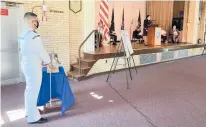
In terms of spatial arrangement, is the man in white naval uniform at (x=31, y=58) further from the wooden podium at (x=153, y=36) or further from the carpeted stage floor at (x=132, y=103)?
the wooden podium at (x=153, y=36)

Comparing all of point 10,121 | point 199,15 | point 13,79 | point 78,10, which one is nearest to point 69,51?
point 78,10

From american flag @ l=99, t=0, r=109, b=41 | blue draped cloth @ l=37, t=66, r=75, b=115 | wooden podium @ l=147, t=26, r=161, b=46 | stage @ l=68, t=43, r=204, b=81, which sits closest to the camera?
blue draped cloth @ l=37, t=66, r=75, b=115

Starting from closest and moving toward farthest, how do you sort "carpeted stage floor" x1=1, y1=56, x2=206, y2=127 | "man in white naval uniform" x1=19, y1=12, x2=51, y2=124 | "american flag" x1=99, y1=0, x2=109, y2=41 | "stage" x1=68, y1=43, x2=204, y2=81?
1. "man in white naval uniform" x1=19, y1=12, x2=51, y2=124
2. "carpeted stage floor" x1=1, y1=56, x2=206, y2=127
3. "stage" x1=68, y1=43, x2=204, y2=81
4. "american flag" x1=99, y1=0, x2=109, y2=41

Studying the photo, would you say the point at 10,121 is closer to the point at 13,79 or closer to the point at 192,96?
the point at 13,79

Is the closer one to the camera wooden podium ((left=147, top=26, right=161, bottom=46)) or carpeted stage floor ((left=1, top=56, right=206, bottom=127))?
carpeted stage floor ((left=1, top=56, right=206, bottom=127))

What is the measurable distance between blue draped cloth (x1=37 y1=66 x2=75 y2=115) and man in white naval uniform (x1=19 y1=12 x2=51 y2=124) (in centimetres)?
44

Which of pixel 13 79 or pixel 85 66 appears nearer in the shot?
pixel 13 79

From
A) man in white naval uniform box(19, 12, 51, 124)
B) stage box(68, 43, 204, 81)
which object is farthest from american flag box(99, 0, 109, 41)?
man in white naval uniform box(19, 12, 51, 124)

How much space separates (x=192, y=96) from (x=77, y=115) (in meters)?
2.39

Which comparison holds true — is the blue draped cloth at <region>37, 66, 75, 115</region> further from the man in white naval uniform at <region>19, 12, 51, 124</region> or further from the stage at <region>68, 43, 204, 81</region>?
the stage at <region>68, 43, 204, 81</region>

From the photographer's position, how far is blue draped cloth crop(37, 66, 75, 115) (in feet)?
11.0

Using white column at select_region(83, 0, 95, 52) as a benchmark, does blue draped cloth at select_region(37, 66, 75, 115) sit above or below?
below

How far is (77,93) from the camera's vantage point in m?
4.35

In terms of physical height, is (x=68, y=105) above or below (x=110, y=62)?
below
